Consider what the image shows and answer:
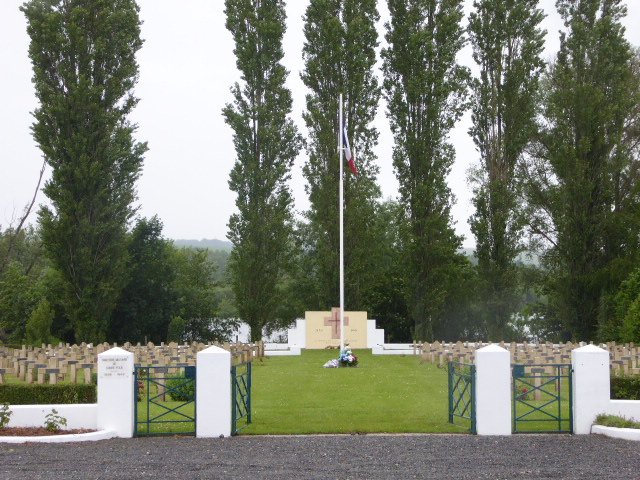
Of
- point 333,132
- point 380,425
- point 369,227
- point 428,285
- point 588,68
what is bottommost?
point 380,425

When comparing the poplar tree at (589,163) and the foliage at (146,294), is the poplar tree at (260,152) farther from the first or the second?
the poplar tree at (589,163)

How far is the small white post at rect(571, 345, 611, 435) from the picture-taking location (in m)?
13.5

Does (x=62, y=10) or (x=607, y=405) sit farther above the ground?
(x=62, y=10)

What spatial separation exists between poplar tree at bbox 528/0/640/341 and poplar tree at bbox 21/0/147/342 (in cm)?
1724

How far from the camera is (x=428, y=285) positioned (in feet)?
120

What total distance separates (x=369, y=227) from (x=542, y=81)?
13588mm

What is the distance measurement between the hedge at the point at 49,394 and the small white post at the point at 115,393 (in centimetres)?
237

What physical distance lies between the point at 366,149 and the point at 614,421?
25397 mm

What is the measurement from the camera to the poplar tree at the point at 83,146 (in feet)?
111

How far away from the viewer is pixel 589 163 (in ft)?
117

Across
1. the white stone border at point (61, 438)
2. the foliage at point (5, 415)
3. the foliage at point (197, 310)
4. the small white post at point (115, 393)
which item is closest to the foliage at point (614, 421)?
the small white post at point (115, 393)

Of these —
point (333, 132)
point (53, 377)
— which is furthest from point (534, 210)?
point (53, 377)

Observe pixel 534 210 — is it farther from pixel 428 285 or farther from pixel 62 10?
pixel 62 10

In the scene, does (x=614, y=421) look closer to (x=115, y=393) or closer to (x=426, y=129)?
(x=115, y=393)
